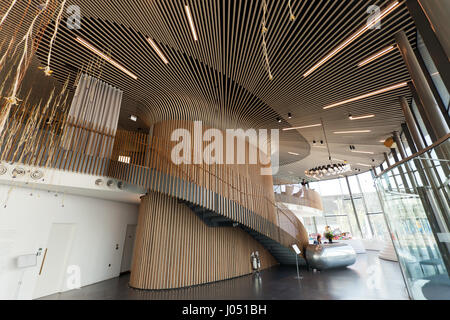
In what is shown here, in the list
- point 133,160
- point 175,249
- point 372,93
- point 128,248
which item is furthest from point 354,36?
point 128,248

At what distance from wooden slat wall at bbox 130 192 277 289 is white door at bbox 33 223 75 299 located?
1.94 meters

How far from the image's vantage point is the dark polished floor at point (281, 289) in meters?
4.75

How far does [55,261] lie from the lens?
5730 mm

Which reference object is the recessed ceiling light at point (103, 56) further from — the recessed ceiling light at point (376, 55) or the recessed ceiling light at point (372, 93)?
the recessed ceiling light at point (372, 93)

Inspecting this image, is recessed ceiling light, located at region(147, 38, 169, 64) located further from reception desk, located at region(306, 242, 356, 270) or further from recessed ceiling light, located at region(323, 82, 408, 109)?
reception desk, located at region(306, 242, 356, 270)

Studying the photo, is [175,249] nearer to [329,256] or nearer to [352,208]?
[329,256]

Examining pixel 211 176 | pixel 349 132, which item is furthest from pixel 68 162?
pixel 349 132

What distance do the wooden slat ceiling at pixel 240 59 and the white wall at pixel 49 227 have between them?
3.37 metres

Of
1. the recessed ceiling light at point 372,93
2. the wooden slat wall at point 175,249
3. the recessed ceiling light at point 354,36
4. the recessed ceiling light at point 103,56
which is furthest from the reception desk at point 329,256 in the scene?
the recessed ceiling light at point 103,56

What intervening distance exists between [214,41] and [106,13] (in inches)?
87.1

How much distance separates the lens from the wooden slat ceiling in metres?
3.95

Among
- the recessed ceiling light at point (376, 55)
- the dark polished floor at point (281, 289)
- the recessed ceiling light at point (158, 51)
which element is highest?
the recessed ceiling light at point (158, 51)

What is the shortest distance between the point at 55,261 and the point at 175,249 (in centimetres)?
333
